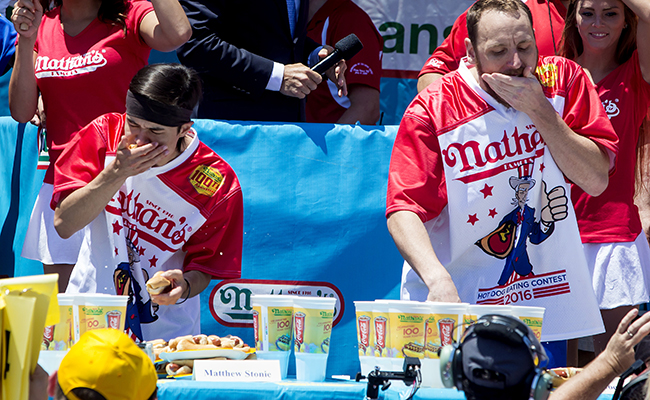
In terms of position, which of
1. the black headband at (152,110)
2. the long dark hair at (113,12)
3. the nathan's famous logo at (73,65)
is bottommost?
the black headband at (152,110)

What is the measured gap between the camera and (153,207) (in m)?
2.92

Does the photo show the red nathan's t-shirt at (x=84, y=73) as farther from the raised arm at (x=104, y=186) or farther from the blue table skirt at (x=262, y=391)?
the blue table skirt at (x=262, y=391)

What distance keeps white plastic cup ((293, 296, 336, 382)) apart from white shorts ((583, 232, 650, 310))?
1.62m

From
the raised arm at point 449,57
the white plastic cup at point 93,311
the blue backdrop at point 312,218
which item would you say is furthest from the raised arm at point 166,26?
the white plastic cup at point 93,311

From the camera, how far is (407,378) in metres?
1.97

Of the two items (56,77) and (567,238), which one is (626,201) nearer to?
(567,238)

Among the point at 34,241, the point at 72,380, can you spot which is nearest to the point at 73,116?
the point at 34,241

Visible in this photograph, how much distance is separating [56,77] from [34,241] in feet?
2.50

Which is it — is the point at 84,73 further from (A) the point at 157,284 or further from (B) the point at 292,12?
(A) the point at 157,284

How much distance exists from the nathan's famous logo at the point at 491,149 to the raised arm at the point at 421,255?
0.98ft

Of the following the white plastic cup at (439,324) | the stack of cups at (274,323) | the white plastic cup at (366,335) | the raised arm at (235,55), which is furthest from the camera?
the raised arm at (235,55)

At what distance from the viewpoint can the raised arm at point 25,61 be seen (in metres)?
3.36

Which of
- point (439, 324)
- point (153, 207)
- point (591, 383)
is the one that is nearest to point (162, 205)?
point (153, 207)

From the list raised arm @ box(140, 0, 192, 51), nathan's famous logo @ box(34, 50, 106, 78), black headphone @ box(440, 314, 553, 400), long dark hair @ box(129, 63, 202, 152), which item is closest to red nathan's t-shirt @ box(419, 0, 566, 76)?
raised arm @ box(140, 0, 192, 51)
